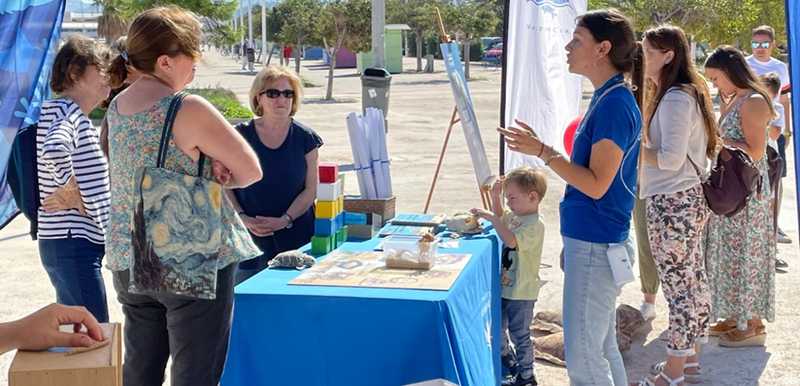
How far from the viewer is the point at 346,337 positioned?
10.5 ft

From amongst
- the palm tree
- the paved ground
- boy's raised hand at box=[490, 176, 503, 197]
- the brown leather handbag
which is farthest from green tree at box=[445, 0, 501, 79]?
boy's raised hand at box=[490, 176, 503, 197]

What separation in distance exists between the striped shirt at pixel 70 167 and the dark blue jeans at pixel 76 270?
4cm

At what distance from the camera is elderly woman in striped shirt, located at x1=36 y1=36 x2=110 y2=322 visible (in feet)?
11.7

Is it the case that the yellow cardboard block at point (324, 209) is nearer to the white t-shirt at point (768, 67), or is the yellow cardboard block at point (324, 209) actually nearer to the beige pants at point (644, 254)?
the beige pants at point (644, 254)

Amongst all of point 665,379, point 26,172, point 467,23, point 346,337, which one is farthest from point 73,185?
point 467,23

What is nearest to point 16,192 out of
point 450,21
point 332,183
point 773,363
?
point 332,183

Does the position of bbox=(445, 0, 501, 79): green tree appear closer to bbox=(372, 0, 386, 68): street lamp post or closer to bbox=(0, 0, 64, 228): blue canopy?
bbox=(372, 0, 386, 68): street lamp post

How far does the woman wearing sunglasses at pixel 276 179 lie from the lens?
4316mm

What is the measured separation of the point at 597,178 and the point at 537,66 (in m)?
2.36

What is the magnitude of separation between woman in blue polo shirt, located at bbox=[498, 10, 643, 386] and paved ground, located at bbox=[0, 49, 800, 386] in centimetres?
125

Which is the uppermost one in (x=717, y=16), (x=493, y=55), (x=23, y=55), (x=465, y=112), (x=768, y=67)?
(x=717, y=16)

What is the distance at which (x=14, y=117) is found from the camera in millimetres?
2498

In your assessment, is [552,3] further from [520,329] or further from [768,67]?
[768,67]

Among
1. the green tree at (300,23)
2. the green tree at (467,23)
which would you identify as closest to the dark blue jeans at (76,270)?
the green tree at (300,23)
